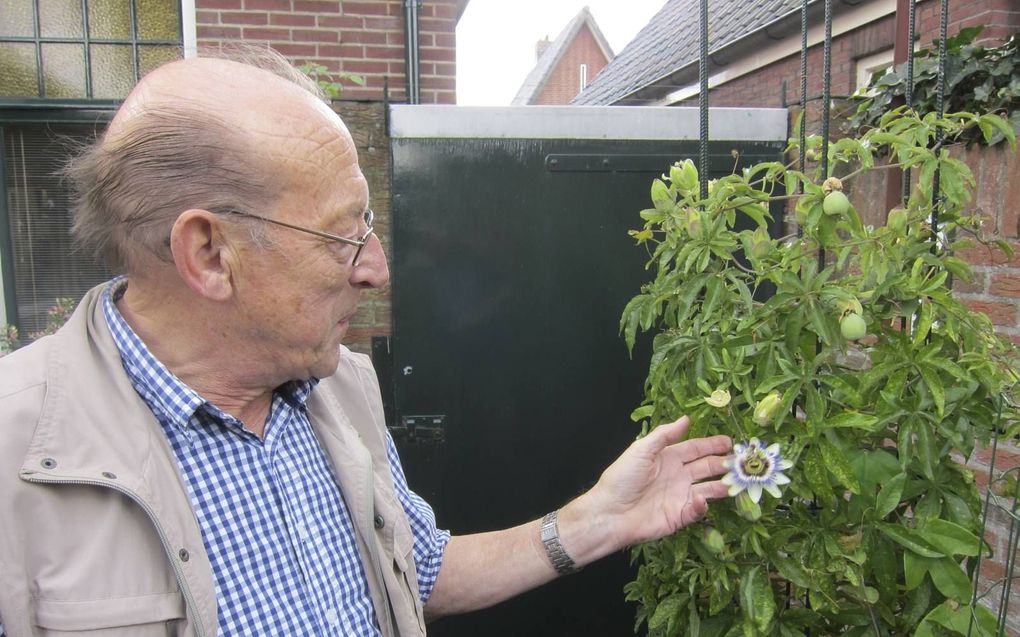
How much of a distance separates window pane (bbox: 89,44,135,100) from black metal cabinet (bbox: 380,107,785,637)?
6.80 feet

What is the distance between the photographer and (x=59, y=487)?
1059 mm

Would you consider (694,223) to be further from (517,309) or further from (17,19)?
(17,19)

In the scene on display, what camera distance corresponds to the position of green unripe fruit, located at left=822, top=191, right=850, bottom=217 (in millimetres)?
1272

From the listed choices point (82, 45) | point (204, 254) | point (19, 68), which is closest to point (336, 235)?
point (204, 254)

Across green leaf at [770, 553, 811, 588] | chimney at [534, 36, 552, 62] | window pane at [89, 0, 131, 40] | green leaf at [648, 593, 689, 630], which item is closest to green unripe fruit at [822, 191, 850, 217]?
green leaf at [770, 553, 811, 588]

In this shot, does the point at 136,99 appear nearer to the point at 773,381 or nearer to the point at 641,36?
the point at 773,381

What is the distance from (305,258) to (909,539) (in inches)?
43.7

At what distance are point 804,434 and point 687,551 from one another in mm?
393

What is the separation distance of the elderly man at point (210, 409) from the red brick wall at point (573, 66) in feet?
123

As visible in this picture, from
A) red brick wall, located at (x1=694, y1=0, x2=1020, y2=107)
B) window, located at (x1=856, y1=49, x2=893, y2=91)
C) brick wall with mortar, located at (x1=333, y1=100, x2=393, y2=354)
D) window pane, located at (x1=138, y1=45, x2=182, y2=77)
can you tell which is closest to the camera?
brick wall with mortar, located at (x1=333, y1=100, x2=393, y2=354)

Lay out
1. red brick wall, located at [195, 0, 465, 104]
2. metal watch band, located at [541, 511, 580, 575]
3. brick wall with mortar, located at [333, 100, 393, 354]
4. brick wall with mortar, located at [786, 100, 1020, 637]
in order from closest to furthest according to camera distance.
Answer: metal watch band, located at [541, 511, 580, 575] < brick wall with mortar, located at [786, 100, 1020, 637] < brick wall with mortar, located at [333, 100, 393, 354] < red brick wall, located at [195, 0, 465, 104]

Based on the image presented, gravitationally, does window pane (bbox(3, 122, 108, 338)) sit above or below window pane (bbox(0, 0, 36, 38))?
below

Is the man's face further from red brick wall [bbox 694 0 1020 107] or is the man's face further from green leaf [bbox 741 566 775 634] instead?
red brick wall [bbox 694 0 1020 107]

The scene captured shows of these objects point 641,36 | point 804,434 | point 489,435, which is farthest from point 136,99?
point 641,36
